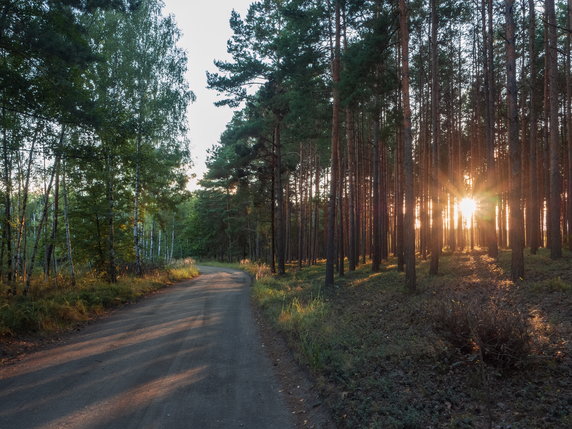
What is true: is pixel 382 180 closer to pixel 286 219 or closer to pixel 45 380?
pixel 286 219

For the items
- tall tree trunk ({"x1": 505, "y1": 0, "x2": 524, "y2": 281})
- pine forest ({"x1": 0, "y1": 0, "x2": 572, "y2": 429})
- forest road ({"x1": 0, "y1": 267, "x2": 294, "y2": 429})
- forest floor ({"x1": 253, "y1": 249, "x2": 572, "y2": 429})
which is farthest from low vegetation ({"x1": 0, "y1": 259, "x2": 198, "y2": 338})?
tall tree trunk ({"x1": 505, "y1": 0, "x2": 524, "y2": 281})

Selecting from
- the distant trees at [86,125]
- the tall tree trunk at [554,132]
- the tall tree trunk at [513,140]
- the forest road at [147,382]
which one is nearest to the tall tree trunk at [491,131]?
the tall tree trunk at [554,132]

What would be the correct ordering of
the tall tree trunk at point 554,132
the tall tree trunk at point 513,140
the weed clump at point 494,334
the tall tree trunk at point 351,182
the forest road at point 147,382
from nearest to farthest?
the forest road at point 147,382 → the weed clump at point 494,334 → the tall tree trunk at point 513,140 → the tall tree trunk at point 554,132 → the tall tree trunk at point 351,182

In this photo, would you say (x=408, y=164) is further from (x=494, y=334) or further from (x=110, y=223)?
(x=110, y=223)

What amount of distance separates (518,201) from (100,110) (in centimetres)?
1223

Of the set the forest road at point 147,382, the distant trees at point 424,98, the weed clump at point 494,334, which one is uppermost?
the distant trees at point 424,98

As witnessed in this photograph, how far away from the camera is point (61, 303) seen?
408 inches

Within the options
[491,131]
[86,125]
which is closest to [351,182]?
[491,131]

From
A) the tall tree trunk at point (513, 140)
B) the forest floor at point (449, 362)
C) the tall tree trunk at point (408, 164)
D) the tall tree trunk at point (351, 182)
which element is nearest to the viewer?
the forest floor at point (449, 362)

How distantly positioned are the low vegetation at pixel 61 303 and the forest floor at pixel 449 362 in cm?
612

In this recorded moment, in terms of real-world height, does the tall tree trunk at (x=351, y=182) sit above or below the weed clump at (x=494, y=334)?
above

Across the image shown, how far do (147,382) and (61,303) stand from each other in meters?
6.70

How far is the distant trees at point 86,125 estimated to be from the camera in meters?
8.20

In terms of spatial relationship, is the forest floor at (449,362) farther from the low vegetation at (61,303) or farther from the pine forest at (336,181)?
the low vegetation at (61,303)
